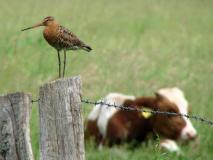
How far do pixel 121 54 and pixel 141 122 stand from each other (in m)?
5.51

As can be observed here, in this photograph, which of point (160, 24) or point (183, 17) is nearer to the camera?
point (160, 24)

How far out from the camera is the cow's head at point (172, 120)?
1013 centimetres

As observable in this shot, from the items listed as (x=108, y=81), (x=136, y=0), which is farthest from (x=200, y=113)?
(x=136, y=0)

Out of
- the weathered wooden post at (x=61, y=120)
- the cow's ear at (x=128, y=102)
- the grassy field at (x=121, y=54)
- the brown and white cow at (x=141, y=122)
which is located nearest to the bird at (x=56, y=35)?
the weathered wooden post at (x=61, y=120)

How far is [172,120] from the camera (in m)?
10.3

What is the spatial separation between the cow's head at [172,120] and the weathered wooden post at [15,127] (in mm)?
5284

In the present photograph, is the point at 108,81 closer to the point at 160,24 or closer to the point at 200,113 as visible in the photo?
the point at 200,113

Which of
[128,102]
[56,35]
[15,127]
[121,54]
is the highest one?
[121,54]

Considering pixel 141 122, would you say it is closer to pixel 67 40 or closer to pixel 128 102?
pixel 128 102

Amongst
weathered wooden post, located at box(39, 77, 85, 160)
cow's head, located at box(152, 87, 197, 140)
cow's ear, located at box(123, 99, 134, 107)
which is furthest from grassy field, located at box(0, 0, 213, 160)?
weathered wooden post, located at box(39, 77, 85, 160)

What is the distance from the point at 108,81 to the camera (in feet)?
42.7

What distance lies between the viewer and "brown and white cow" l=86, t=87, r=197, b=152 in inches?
399

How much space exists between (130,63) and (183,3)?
13.1 metres

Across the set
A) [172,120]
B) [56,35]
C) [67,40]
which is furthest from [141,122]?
[56,35]
